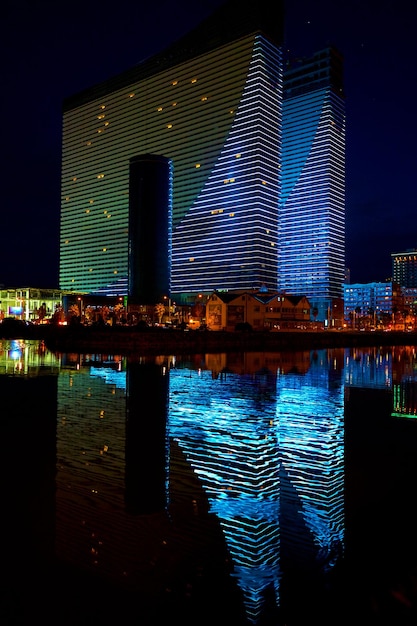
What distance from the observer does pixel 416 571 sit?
263 inches

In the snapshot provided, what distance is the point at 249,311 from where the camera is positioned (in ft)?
410

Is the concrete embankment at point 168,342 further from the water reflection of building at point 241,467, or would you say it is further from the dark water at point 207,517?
the dark water at point 207,517

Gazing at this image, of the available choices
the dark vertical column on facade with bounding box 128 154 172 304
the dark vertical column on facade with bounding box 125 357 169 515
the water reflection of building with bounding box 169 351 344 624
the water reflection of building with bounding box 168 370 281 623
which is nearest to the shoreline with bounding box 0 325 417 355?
the dark vertical column on facade with bounding box 125 357 169 515

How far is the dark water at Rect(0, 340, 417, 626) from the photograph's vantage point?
6.47 meters

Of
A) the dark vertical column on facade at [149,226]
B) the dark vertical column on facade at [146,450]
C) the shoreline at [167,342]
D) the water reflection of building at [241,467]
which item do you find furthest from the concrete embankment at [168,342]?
the dark vertical column on facade at [149,226]

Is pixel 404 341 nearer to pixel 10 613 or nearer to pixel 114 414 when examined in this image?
pixel 114 414

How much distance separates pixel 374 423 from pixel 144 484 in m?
10.5

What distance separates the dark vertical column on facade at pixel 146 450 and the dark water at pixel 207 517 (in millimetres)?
57

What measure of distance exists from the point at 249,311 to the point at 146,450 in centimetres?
11160

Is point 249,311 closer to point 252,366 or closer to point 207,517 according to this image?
point 252,366

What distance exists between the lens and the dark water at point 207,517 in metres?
6.47

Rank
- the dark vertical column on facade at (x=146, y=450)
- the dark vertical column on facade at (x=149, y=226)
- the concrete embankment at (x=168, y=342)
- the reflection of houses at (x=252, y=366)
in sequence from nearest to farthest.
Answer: the dark vertical column on facade at (x=146, y=450) < the reflection of houses at (x=252, y=366) < the concrete embankment at (x=168, y=342) < the dark vertical column on facade at (x=149, y=226)

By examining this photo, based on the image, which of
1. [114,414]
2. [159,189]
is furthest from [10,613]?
[159,189]

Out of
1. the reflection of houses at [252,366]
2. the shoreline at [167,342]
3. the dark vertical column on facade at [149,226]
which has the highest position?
the dark vertical column on facade at [149,226]
